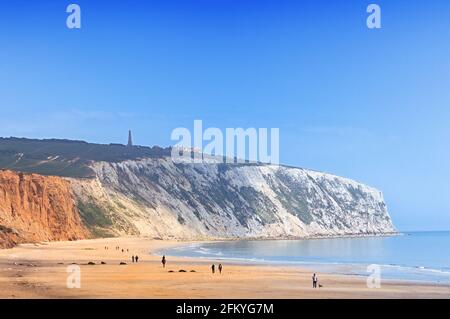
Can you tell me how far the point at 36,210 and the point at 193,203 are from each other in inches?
2652

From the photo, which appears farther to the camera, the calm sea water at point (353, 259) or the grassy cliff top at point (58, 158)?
the grassy cliff top at point (58, 158)

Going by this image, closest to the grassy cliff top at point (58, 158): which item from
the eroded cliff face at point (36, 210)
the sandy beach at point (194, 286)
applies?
the eroded cliff face at point (36, 210)

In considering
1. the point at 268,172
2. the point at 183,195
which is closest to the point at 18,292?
the point at 183,195

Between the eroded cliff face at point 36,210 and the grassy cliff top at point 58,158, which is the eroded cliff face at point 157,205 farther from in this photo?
the grassy cliff top at point 58,158

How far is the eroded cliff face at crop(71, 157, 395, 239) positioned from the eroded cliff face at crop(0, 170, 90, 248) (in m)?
11.1

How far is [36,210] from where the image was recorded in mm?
92750

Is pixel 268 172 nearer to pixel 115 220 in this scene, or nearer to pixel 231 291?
pixel 115 220

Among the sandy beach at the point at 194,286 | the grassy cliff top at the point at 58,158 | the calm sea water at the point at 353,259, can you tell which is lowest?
the calm sea water at the point at 353,259

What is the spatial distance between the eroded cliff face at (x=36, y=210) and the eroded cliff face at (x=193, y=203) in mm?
11064

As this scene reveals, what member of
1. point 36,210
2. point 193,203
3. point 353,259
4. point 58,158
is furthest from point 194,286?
point 58,158

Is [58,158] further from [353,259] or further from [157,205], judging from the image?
[353,259]

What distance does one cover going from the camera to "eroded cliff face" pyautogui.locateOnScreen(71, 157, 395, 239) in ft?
408

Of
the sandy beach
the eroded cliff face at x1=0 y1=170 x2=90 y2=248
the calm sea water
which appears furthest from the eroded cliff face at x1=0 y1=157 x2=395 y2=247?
the sandy beach

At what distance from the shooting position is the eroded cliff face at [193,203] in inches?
4892
